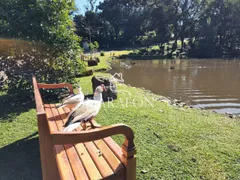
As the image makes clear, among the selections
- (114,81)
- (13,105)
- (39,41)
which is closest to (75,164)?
(13,105)

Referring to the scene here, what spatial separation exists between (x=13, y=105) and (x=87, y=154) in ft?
14.0

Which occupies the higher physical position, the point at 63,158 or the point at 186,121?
the point at 63,158

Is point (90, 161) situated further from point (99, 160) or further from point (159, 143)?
point (159, 143)

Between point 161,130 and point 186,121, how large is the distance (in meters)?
0.96

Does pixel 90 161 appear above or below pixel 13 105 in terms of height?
above

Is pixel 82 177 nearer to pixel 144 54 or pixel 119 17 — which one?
pixel 144 54

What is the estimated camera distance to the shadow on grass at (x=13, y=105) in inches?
189

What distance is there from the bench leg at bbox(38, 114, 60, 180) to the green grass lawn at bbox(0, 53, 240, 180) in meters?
0.95

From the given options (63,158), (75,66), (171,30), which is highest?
(171,30)

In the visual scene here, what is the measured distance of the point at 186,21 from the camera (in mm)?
32969

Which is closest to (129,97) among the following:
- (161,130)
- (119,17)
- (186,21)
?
(161,130)

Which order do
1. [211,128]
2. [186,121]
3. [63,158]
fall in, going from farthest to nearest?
[186,121], [211,128], [63,158]

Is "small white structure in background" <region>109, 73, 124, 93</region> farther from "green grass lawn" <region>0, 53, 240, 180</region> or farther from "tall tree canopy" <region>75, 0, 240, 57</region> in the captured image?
"tall tree canopy" <region>75, 0, 240, 57</region>

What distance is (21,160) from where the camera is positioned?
3105 millimetres
